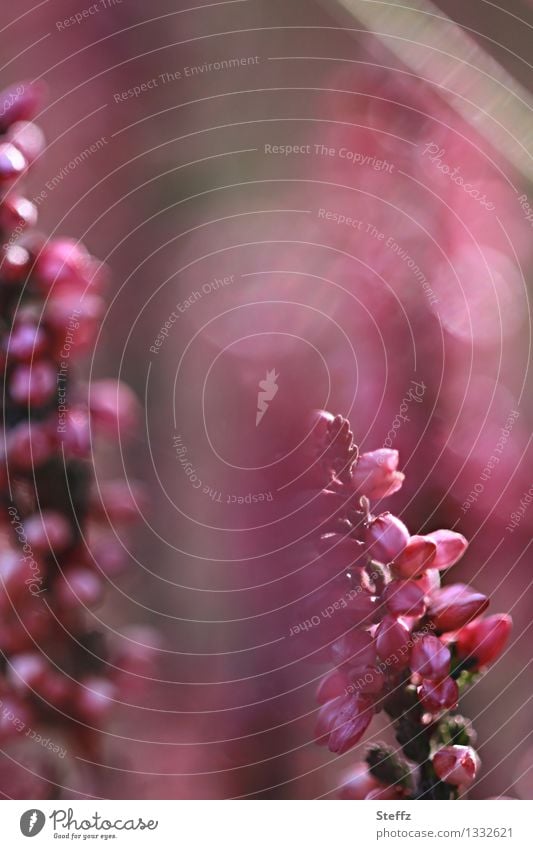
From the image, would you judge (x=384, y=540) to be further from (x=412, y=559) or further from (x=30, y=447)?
(x=30, y=447)

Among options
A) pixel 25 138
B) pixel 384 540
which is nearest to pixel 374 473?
pixel 384 540

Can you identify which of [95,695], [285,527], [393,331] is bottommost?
[95,695]

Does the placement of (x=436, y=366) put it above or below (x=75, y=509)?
above

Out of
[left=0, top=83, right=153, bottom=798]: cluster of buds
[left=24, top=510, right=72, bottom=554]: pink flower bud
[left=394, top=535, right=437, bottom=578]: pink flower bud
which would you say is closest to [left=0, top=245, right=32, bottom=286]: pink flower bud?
[left=0, top=83, right=153, bottom=798]: cluster of buds

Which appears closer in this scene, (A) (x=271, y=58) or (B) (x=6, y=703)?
(B) (x=6, y=703)

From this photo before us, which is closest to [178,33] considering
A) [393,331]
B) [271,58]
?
Answer: [271,58]
